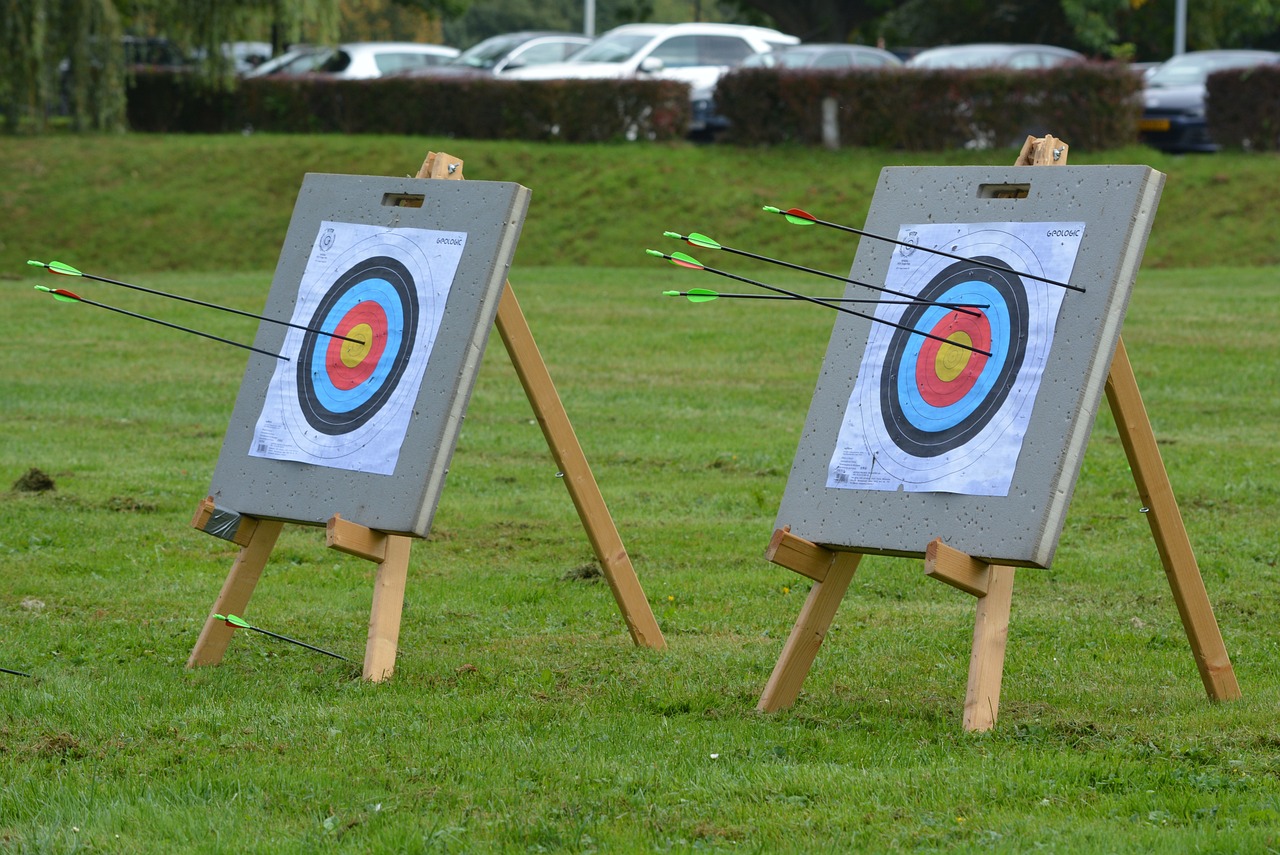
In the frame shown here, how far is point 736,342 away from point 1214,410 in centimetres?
470

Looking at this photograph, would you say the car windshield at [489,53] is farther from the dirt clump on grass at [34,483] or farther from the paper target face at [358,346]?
the paper target face at [358,346]

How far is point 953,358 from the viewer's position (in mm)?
5785

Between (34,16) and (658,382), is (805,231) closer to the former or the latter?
(658,382)

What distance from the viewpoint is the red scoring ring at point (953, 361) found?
568 cm

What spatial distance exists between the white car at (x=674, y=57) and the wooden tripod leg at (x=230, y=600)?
20582mm

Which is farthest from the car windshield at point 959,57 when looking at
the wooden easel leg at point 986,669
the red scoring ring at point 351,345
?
the wooden easel leg at point 986,669

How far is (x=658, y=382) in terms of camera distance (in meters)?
13.9

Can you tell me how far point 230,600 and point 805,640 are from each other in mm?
2215

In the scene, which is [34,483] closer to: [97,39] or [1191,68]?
[97,39]

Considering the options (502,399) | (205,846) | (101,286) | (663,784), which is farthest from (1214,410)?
(101,286)

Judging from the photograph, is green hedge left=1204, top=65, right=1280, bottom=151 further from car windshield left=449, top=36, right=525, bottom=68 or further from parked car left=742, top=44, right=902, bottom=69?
car windshield left=449, top=36, right=525, bottom=68

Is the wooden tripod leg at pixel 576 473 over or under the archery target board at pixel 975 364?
under

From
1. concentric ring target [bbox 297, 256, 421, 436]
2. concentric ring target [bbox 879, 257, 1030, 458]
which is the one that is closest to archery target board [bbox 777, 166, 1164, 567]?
concentric ring target [bbox 879, 257, 1030, 458]

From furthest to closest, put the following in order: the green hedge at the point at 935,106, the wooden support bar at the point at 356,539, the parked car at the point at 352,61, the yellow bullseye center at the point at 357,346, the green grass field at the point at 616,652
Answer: the parked car at the point at 352,61 < the green hedge at the point at 935,106 < the yellow bullseye center at the point at 357,346 < the wooden support bar at the point at 356,539 < the green grass field at the point at 616,652
